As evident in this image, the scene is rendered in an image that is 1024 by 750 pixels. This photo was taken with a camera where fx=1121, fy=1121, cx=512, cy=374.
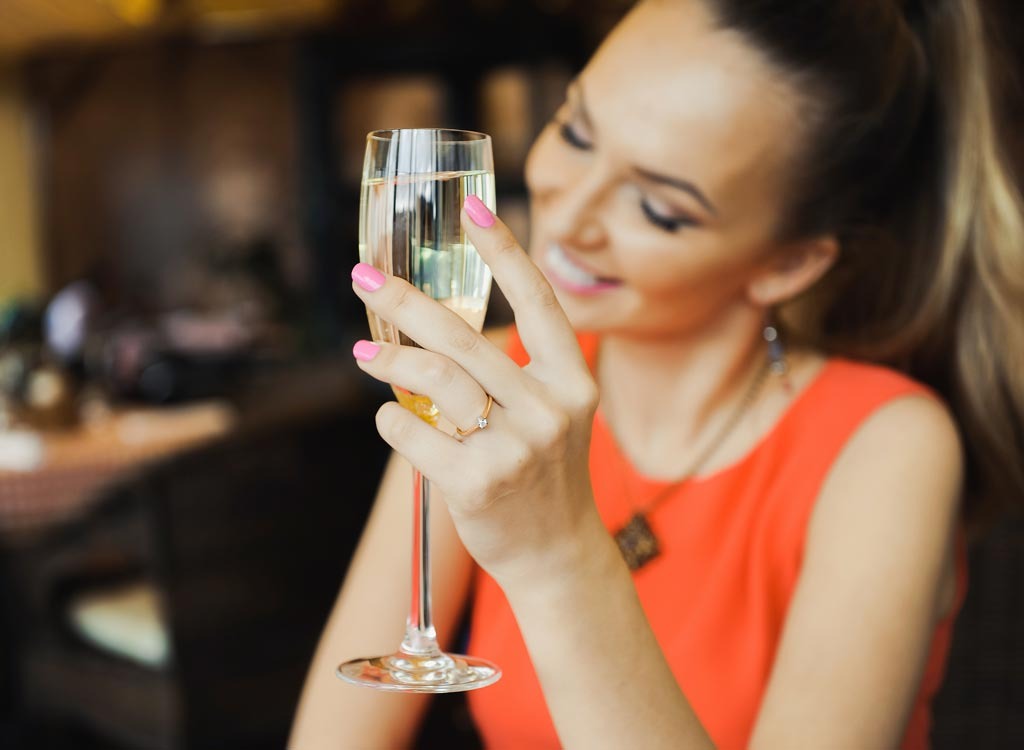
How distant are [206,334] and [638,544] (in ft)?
15.9

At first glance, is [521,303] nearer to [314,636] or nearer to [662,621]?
[662,621]

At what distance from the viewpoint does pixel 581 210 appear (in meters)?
1.11

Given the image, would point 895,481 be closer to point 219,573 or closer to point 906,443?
point 906,443

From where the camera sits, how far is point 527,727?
46.8 inches

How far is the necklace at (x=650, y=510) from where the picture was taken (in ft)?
4.15

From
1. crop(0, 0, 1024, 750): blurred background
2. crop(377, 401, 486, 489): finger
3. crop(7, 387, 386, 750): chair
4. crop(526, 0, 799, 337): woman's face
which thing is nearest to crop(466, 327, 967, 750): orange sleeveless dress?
crop(526, 0, 799, 337): woman's face

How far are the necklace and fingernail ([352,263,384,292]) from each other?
1.98 feet

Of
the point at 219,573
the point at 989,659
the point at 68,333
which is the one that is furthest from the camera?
the point at 68,333

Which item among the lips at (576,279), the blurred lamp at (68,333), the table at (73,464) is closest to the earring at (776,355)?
the lips at (576,279)

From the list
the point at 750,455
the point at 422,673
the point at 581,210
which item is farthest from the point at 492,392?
the point at 750,455

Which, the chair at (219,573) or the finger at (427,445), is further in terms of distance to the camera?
the chair at (219,573)

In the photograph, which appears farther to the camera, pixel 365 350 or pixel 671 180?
pixel 671 180

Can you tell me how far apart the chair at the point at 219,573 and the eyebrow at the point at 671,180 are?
54.0 inches

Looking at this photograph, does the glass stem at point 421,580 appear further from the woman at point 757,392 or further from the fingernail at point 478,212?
the fingernail at point 478,212
